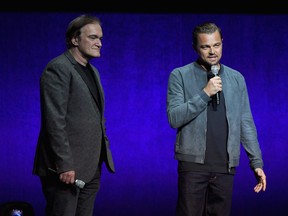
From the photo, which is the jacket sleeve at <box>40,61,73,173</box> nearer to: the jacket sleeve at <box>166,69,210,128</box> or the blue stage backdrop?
the jacket sleeve at <box>166,69,210,128</box>

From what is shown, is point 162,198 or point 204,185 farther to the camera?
point 162,198

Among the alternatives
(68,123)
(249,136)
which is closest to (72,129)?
(68,123)

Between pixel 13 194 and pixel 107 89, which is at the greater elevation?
pixel 107 89

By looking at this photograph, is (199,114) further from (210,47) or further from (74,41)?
(74,41)

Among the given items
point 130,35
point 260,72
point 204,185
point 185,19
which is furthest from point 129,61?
point 204,185

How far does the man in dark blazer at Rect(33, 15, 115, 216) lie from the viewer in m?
2.46

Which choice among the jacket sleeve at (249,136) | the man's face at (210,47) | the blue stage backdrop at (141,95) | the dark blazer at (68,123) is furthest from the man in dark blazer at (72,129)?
the blue stage backdrop at (141,95)

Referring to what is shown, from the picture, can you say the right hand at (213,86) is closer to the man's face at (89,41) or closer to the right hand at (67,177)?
the man's face at (89,41)

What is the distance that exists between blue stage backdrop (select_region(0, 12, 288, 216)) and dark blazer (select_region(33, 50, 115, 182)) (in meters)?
1.59

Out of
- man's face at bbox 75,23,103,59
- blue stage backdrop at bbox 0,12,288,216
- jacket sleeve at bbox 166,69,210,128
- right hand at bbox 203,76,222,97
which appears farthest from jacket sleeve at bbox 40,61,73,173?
blue stage backdrop at bbox 0,12,288,216

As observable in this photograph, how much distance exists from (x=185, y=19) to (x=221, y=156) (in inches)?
67.1

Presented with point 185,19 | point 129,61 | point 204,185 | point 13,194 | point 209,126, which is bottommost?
point 13,194

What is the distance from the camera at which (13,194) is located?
13.7ft

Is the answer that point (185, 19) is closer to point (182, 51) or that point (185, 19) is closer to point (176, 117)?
point (182, 51)
